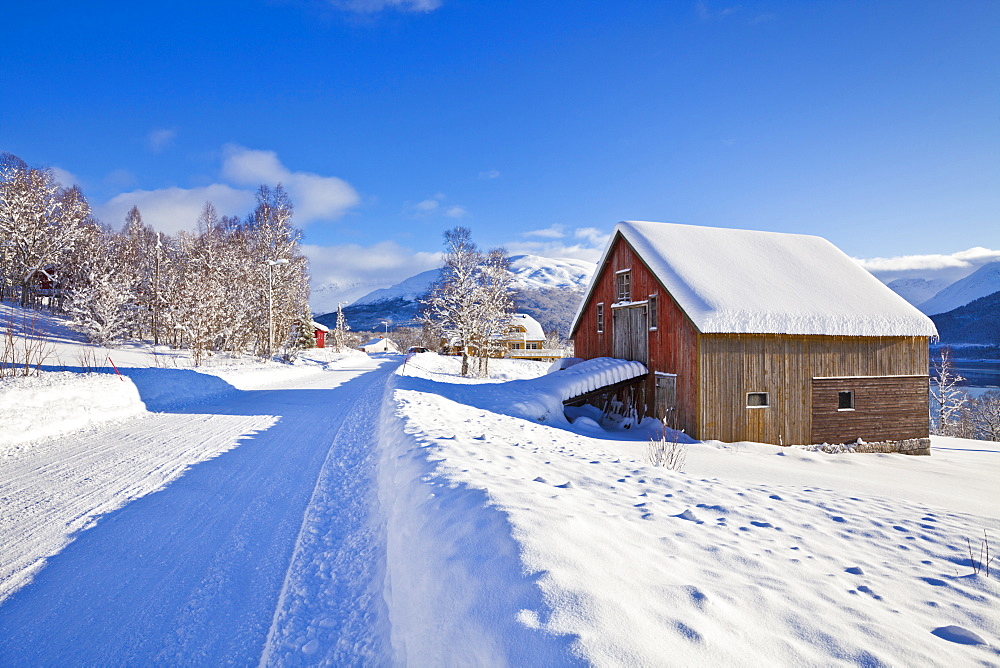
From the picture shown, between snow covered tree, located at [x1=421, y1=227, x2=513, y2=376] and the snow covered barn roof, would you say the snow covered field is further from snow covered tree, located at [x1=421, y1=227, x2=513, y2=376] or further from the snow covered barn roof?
snow covered tree, located at [x1=421, y1=227, x2=513, y2=376]

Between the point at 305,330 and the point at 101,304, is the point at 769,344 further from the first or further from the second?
the point at 305,330

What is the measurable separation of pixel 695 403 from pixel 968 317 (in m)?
135

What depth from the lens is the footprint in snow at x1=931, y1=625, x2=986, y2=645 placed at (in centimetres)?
271

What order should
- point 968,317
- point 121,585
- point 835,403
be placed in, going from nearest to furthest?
point 121,585
point 835,403
point 968,317

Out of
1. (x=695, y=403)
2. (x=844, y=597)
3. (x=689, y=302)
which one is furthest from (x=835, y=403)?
(x=844, y=597)

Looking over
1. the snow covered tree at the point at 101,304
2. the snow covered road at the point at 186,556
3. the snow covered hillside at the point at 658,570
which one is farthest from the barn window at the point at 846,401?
the snow covered tree at the point at 101,304

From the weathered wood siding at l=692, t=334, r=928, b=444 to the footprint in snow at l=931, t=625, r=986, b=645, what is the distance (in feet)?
35.5

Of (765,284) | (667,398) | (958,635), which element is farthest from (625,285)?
(958,635)

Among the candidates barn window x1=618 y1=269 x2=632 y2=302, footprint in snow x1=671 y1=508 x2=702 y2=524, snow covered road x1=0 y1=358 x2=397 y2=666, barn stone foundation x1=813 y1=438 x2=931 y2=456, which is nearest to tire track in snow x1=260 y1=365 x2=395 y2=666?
snow covered road x1=0 y1=358 x2=397 y2=666

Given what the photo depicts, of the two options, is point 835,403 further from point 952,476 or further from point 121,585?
point 121,585

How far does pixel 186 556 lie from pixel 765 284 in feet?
53.5

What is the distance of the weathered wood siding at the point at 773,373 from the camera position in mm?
13383

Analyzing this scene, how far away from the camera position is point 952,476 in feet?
39.2

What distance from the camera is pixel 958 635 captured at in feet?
9.05
